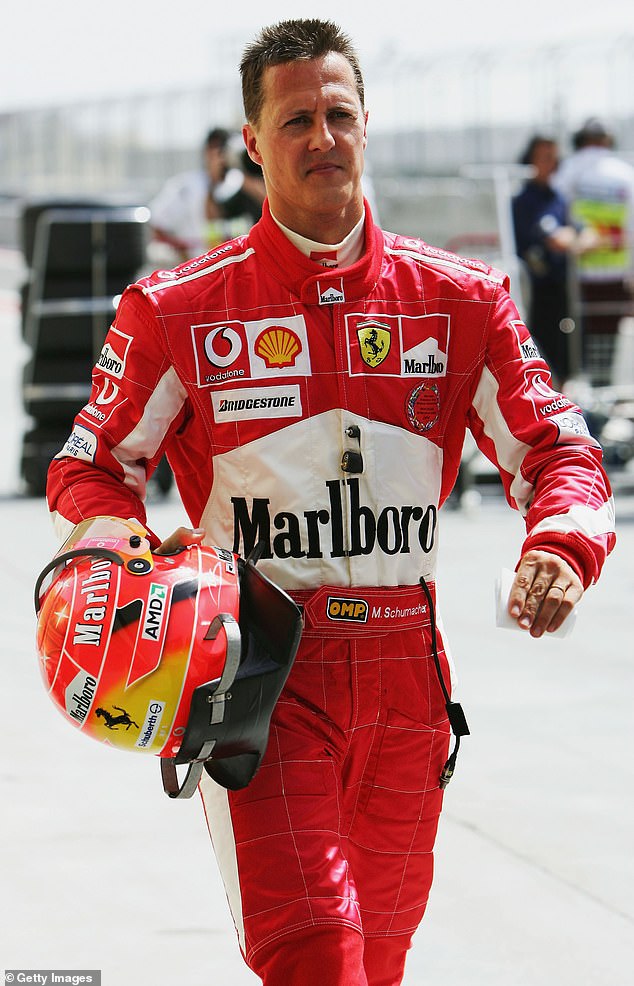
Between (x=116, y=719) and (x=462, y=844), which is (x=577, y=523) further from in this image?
(x=462, y=844)

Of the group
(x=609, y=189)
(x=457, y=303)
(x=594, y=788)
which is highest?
(x=457, y=303)

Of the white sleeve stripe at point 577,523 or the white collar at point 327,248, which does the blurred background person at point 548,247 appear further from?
the white sleeve stripe at point 577,523

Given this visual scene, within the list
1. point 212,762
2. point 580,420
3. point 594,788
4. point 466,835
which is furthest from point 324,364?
point 594,788

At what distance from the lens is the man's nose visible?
290 cm

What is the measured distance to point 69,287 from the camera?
11.1 m

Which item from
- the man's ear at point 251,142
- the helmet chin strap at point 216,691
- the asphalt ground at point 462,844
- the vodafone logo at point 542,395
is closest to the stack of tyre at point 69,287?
the asphalt ground at point 462,844

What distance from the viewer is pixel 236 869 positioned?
2822 mm

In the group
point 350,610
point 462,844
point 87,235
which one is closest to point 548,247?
point 87,235

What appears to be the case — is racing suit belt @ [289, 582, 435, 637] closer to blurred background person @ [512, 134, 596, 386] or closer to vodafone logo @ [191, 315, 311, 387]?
vodafone logo @ [191, 315, 311, 387]

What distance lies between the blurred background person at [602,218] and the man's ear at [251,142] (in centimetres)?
859

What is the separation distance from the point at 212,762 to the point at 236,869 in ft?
0.64

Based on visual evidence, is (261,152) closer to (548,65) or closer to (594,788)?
(594,788)

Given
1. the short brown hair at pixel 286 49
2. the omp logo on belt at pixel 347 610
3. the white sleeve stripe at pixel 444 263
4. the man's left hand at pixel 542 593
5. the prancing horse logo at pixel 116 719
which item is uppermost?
the short brown hair at pixel 286 49

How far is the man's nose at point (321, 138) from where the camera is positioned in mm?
2904
